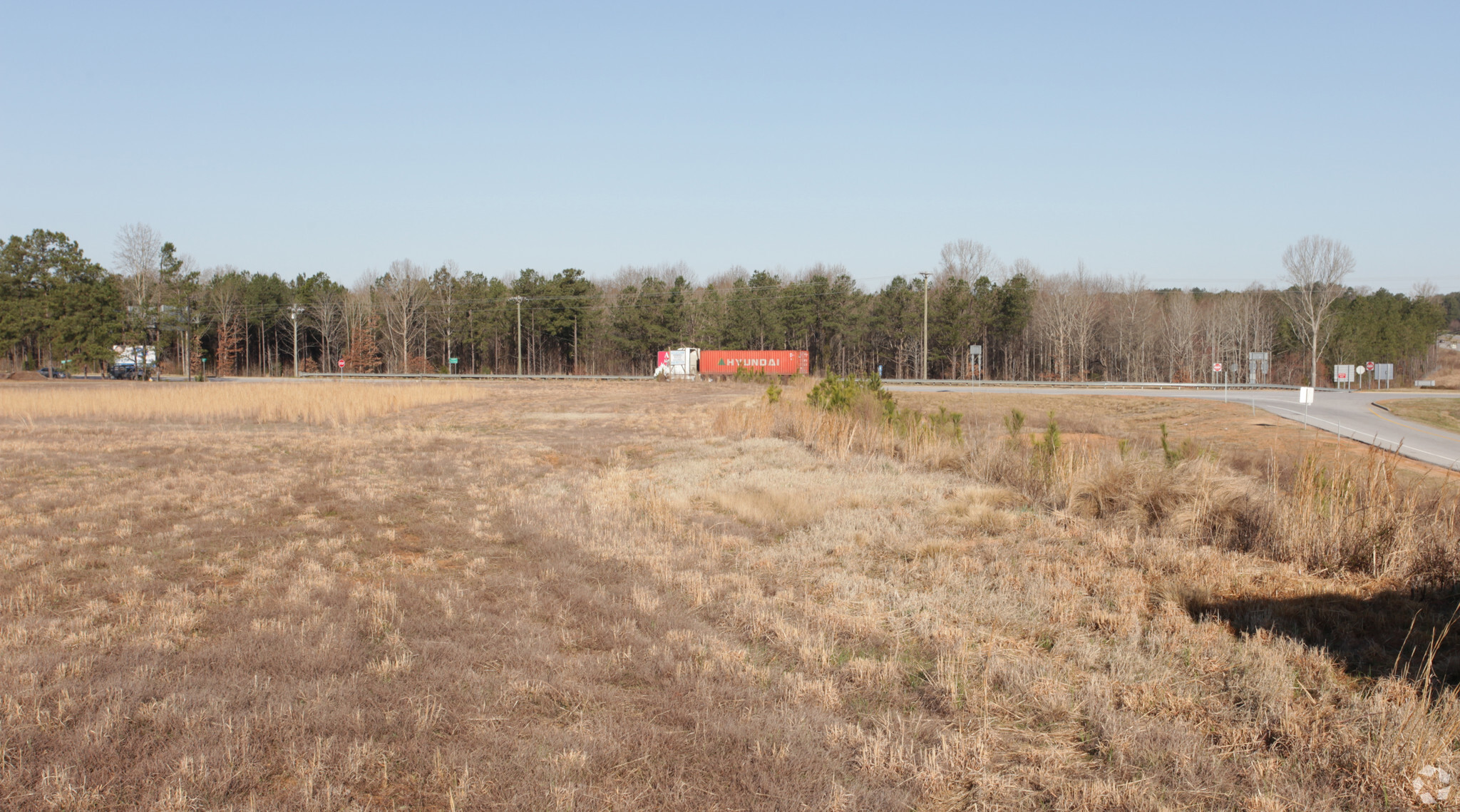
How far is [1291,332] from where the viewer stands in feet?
265

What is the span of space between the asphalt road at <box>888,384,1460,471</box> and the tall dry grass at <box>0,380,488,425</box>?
90.8 feet

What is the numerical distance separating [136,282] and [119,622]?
287ft

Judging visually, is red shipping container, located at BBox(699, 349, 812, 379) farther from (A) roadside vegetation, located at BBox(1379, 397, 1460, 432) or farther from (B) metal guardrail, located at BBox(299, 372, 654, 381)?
(A) roadside vegetation, located at BBox(1379, 397, 1460, 432)

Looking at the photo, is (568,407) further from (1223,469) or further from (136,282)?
(136,282)

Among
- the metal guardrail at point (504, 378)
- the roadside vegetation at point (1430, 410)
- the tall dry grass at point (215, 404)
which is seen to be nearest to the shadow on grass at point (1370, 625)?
the tall dry grass at point (215, 404)

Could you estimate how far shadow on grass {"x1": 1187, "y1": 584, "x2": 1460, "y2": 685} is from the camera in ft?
16.2

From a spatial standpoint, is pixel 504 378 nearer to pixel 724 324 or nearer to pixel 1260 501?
pixel 724 324

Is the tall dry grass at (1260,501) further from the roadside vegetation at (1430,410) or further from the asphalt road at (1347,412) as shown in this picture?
the roadside vegetation at (1430,410)

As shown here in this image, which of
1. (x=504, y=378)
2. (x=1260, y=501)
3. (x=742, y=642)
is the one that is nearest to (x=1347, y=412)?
(x=1260, y=501)

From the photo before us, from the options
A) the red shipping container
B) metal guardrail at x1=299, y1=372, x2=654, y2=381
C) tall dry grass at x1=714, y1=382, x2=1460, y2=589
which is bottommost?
tall dry grass at x1=714, y1=382, x2=1460, y2=589

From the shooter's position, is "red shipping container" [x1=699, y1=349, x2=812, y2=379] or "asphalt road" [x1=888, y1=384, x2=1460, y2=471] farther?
"red shipping container" [x1=699, y1=349, x2=812, y2=379]

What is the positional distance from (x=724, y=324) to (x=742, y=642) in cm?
7481

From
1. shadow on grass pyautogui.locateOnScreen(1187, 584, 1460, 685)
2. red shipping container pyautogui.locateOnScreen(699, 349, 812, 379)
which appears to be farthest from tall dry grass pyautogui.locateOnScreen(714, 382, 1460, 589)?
red shipping container pyautogui.locateOnScreen(699, 349, 812, 379)

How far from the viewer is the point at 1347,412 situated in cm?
3145
